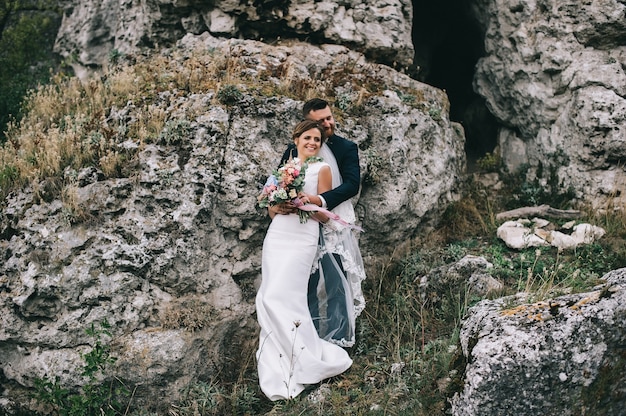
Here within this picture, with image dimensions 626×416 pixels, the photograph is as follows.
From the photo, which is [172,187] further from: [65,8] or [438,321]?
[65,8]

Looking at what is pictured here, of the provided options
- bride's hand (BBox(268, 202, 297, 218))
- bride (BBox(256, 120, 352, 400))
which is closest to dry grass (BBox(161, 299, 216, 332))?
bride (BBox(256, 120, 352, 400))

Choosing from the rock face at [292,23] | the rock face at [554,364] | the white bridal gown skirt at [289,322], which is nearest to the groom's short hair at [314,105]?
the white bridal gown skirt at [289,322]

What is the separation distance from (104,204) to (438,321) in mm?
4177

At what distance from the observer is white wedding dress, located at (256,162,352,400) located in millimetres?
6090

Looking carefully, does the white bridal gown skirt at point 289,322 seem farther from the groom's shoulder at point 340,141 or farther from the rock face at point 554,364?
the rock face at point 554,364

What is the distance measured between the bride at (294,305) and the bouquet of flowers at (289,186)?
12 cm

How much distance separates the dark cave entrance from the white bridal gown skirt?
6516 millimetres

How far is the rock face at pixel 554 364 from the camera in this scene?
4.59 m

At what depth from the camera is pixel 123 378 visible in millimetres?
6371

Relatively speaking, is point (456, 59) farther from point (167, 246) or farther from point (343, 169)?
point (167, 246)

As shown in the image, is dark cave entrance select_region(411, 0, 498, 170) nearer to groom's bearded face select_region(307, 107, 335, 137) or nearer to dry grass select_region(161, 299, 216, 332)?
groom's bearded face select_region(307, 107, 335, 137)

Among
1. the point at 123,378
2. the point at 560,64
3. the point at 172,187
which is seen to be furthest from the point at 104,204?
the point at 560,64

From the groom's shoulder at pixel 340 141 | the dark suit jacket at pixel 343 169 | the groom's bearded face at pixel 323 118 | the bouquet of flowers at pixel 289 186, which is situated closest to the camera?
the bouquet of flowers at pixel 289 186

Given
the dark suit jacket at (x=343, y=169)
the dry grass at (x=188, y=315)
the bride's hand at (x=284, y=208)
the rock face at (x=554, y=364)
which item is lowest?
the dry grass at (x=188, y=315)
